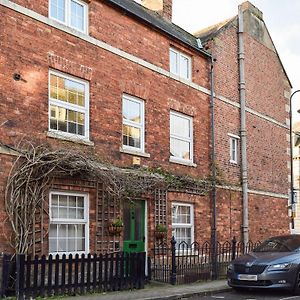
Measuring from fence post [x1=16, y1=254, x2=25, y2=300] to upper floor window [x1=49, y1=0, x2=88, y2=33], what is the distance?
616 centimetres

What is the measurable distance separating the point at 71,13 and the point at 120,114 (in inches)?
119

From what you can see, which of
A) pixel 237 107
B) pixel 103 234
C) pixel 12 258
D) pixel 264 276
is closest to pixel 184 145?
pixel 237 107

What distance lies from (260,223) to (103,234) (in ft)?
28.4

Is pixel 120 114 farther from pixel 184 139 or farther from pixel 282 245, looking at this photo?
pixel 282 245

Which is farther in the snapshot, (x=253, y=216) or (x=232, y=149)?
(x=253, y=216)

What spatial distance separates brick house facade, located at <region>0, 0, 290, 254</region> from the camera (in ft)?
40.2

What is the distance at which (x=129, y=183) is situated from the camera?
14.1 m

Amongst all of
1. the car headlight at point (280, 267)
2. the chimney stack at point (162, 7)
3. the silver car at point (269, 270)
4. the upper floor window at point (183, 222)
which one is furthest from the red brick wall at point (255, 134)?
the car headlight at point (280, 267)

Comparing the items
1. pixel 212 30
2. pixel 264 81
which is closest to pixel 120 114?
pixel 212 30

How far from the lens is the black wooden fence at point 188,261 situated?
46.3ft

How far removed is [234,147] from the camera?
19.6 meters

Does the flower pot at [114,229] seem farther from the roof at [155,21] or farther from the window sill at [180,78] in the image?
the roof at [155,21]

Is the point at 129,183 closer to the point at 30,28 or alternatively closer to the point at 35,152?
the point at 35,152

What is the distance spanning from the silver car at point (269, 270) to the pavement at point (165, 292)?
73cm
